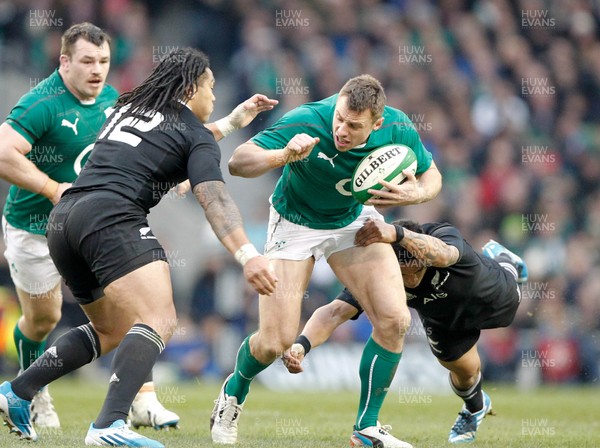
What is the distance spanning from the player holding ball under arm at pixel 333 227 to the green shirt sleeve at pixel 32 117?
1.81 meters

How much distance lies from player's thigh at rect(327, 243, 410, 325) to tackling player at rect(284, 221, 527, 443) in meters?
0.09

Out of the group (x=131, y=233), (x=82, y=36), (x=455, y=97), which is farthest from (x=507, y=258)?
(x=455, y=97)

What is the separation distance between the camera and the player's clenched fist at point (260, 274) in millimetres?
5207

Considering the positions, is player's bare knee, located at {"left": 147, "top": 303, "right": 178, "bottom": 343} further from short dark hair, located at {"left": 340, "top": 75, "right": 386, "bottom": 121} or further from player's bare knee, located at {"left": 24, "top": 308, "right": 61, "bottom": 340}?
player's bare knee, located at {"left": 24, "top": 308, "right": 61, "bottom": 340}

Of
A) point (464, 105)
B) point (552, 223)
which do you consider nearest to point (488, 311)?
point (552, 223)

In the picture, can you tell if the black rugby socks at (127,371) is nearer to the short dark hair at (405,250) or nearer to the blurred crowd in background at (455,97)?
the short dark hair at (405,250)

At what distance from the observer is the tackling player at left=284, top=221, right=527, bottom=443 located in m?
6.66

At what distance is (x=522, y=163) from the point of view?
592 inches

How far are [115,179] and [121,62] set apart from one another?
31.0ft

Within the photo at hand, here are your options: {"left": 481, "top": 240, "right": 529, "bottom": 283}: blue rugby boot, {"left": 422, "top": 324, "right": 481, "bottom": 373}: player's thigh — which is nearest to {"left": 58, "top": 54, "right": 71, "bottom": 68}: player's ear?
{"left": 422, "top": 324, "right": 481, "bottom": 373}: player's thigh

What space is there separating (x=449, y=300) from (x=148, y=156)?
250 centimetres

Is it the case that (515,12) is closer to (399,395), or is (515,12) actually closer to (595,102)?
(595,102)

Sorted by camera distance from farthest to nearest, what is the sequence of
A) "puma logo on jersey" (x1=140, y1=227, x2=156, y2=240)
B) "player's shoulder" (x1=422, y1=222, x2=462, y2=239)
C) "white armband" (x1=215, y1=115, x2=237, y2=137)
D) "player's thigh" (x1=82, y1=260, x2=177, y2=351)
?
"white armband" (x1=215, y1=115, x2=237, y2=137)
"player's shoulder" (x1=422, y1=222, x2=462, y2=239)
"puma logo on jersey" (x1=140, y1=227, x2=156, y2=240)
"player's thigh" (x1=82, y1=260, x2=177, y2=351)

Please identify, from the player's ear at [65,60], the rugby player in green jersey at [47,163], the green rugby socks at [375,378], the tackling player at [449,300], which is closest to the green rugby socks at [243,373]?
the tackling player at [449,300]
